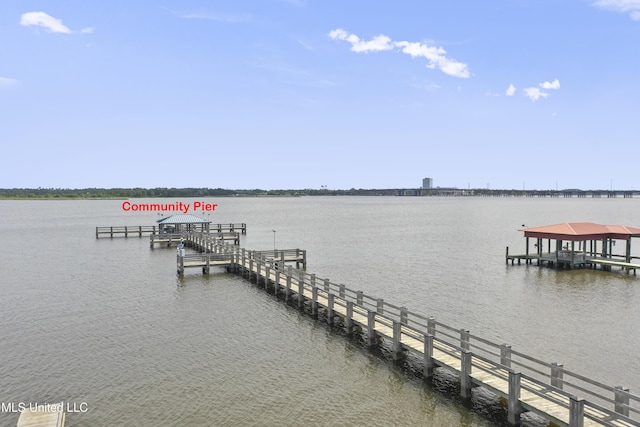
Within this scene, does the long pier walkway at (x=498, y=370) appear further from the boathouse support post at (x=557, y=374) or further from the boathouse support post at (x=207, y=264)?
the boathouse support post at (x=207, y=264)

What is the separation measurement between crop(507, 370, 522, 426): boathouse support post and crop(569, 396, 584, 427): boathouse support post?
63.2 inches

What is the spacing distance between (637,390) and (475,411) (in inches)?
240

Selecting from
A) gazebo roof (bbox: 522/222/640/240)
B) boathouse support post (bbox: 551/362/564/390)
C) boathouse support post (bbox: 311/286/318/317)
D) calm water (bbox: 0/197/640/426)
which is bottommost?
calm water (bbox: 0/197/640/426)

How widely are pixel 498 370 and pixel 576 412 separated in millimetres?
4017

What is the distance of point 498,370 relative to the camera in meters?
14.7

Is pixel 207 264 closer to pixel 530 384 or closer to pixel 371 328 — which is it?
pixel 371 328

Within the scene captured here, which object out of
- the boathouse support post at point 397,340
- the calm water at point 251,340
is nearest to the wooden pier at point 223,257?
the calm water at point 251,340

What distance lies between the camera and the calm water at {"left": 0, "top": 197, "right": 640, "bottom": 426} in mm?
14297

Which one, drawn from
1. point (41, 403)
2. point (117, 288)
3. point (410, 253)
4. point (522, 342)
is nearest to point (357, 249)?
point (410, 253)

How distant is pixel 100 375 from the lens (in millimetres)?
16703

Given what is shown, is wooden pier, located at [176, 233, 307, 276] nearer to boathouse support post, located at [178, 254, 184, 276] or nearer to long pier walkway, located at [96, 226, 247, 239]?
boathouse support post, located at [178, 254, 184, 276]

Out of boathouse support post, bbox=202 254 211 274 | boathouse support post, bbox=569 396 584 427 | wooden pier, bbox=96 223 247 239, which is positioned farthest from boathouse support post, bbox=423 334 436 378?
wooden pier, bbox=96 223 247 239

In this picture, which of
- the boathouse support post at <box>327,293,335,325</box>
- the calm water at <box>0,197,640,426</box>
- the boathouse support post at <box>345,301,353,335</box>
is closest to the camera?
the calm water at <box>0,197,640,426</box>

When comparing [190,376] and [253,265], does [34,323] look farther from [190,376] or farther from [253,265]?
[253,265]
